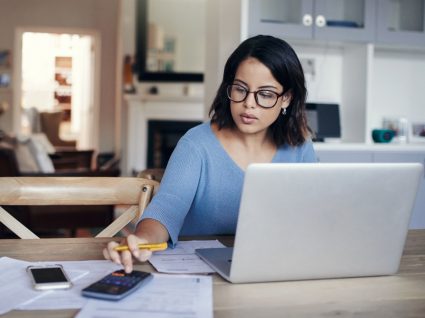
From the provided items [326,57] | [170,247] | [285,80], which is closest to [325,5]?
[326,57]

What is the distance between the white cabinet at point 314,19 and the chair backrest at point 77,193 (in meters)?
1.95

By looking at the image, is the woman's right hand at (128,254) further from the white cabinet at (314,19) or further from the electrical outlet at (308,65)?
the electrical outlet at (308,65)

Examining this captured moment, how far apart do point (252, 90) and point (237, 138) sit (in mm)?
194

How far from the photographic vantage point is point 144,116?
7.00 metres

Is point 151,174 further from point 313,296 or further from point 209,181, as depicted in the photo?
point 313,296

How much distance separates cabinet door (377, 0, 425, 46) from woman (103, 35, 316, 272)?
6.79 ft

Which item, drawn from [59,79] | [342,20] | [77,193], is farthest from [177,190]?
[59,79]

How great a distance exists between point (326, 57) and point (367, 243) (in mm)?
2941

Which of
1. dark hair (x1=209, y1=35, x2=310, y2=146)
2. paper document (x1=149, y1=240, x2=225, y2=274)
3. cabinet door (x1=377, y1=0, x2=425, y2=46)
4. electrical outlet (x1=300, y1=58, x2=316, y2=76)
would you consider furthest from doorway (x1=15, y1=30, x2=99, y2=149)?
paper document (x1=149, y1=240, x2=225, y2=274)

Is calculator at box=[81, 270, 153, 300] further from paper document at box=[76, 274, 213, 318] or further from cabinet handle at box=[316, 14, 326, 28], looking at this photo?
cabinet handle at box=[316, 14, 326, 28]

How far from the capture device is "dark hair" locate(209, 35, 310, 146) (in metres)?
1.63

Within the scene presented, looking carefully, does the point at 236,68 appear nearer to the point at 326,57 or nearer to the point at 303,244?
the point at 303,244

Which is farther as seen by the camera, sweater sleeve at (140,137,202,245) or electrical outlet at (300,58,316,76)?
electrical outlet at (300,58,316,76)

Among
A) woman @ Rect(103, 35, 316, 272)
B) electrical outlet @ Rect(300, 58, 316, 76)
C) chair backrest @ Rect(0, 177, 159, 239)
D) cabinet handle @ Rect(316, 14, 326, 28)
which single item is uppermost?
cabinet handle @ Rect(316, 14, 326, 28)
